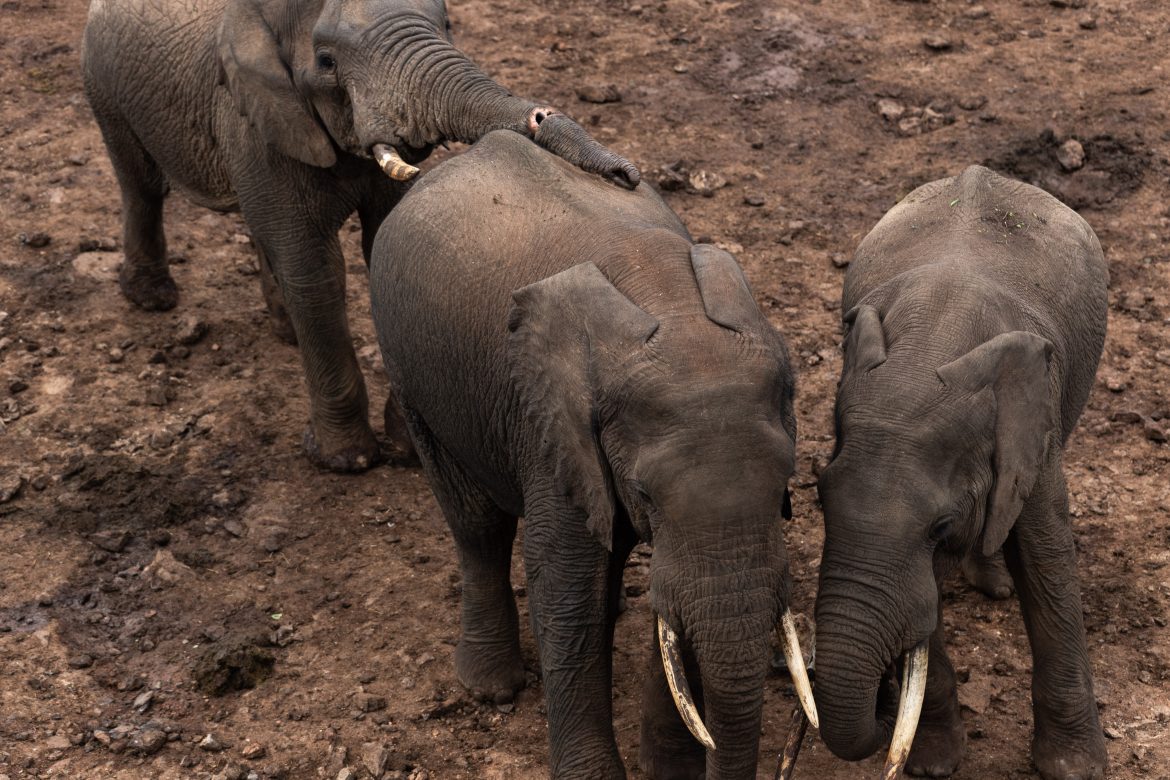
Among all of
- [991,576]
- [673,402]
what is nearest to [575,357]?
[673,402]

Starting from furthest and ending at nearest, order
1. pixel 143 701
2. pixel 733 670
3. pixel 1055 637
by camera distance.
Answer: pixel 143 701
pixel 1055 637
pixel 733 670

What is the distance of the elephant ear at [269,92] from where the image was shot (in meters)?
7.57

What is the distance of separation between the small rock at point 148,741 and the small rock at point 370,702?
815 millimetres

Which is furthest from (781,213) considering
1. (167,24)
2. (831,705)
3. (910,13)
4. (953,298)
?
(831,705)

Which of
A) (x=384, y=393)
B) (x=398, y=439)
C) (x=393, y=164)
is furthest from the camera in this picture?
(x=384, y=393)

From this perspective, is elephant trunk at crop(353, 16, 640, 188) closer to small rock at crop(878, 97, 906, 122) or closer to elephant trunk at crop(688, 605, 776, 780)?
elephant trunk at crop(688, 605, 776, 780)

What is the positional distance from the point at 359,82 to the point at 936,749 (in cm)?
396

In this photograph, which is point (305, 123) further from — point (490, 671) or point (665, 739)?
point (665, 739)

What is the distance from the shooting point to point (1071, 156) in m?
10.2

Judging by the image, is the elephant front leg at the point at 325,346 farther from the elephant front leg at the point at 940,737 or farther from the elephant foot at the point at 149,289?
the elephant front leg at the point at 940,737

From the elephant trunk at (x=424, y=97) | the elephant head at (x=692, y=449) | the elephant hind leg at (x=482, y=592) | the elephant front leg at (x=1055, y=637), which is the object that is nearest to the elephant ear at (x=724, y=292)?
the elephant head at (x=692, y=449)

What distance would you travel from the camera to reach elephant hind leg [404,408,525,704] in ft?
21.5

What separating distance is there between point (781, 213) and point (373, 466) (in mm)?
3486

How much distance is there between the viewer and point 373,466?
8367 mm
